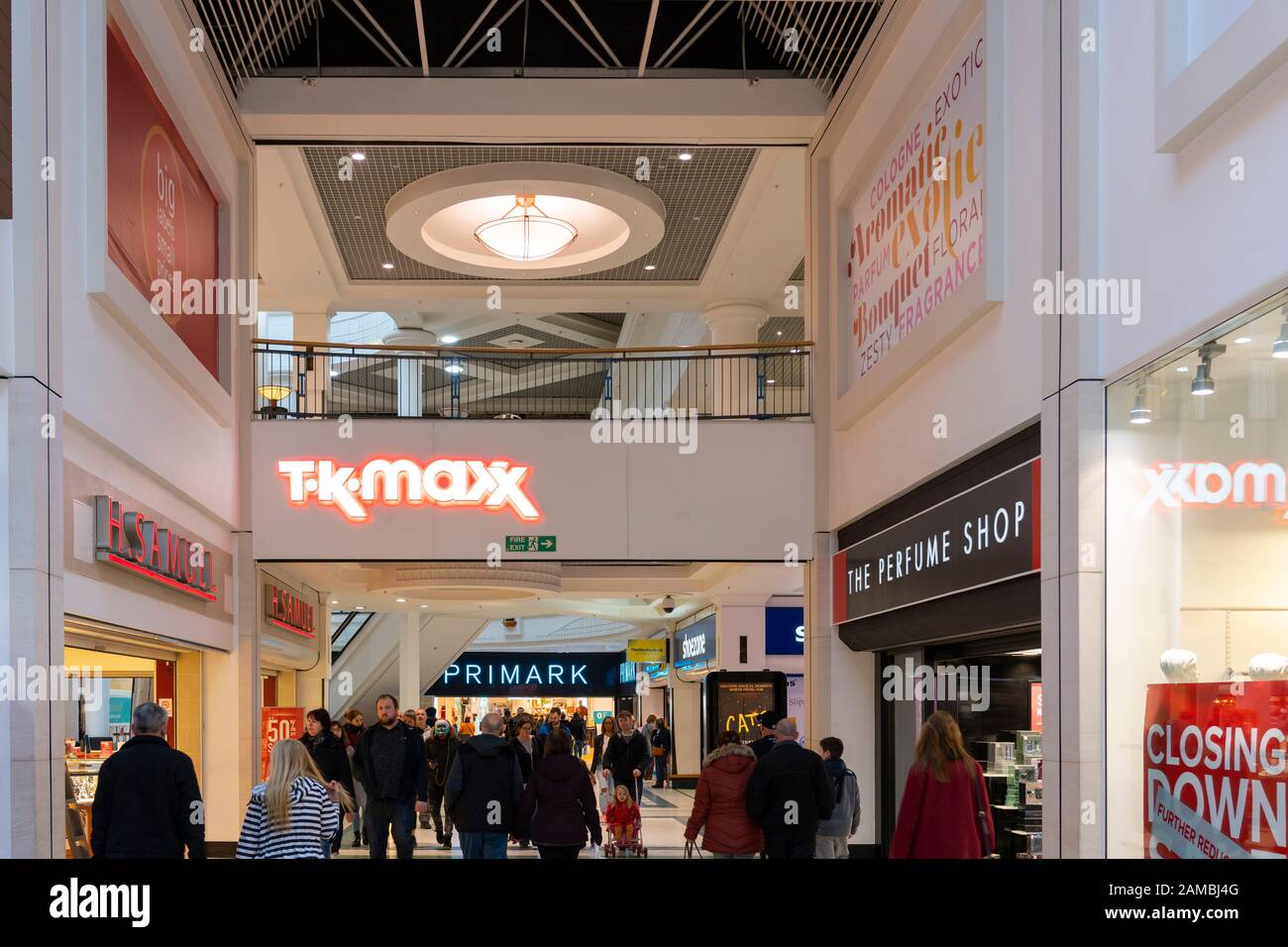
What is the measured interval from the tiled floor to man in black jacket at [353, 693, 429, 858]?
1.21 meters

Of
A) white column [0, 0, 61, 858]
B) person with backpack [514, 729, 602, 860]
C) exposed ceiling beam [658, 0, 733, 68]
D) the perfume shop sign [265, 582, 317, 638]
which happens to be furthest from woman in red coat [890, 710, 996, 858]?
the perfume shop sign [265, 582, 317, 638]

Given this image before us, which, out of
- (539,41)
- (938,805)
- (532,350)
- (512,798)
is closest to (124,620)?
(512,798)

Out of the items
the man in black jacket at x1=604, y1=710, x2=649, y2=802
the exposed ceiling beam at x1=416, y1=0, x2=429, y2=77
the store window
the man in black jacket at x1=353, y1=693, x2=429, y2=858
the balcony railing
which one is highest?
the exposed ceiling beam at x1=416, y1=0, x2=429, y2=77

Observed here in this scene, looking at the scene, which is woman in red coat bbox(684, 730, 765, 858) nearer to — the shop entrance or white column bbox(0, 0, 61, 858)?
the shop entrance

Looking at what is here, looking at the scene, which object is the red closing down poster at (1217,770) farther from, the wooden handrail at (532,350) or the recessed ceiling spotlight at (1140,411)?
the wooden handrail at (532,350)

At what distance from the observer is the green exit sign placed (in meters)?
11.7

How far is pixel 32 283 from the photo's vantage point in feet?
18.9

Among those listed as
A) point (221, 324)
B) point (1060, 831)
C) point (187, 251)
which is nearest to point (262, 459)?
point (221, 324)

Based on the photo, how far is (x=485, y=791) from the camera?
7.96 m

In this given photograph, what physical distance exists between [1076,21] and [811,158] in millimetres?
5900

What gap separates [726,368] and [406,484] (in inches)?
219

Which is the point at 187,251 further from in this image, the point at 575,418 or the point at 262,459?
the point at 575,418

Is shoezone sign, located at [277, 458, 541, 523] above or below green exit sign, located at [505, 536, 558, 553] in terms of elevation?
above

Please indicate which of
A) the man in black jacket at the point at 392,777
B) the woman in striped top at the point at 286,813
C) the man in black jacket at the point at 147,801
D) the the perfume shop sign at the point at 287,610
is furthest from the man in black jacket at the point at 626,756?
the woman in striped top at the point at 286,813
